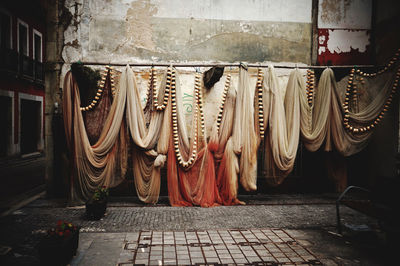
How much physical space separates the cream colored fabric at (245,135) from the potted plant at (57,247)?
13.1 feet

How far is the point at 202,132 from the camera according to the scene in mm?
6641

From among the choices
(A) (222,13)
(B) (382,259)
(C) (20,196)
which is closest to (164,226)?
(B) (382,259)

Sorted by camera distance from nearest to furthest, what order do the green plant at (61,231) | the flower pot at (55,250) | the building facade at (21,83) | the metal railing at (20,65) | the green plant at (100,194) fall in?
the flower pot at (55,250) → the green plant at (61,231) → the green plant at (100,194) → the metal railing at (20,65) → the building facade at (21,83)

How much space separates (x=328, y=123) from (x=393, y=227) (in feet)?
10.6

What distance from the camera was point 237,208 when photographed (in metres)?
6.30

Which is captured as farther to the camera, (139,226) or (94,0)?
(94,0)

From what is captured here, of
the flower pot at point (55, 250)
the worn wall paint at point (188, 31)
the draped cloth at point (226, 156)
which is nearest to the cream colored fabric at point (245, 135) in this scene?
Answer: the draped cloth at point (226, 156)

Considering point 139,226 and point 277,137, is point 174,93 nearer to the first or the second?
point 277,137

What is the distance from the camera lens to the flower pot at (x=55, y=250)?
3441mm

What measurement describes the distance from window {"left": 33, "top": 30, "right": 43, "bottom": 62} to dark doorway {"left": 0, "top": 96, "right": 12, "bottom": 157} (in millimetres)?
4035

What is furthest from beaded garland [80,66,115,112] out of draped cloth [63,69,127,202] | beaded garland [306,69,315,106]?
beaded garland [306,69,315,106]

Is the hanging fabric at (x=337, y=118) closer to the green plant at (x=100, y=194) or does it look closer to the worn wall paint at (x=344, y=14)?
the worn wall paint at (x=344, y=14)

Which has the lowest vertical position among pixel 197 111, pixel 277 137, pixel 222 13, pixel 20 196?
pixel 20 196

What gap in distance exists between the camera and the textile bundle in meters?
6.30
